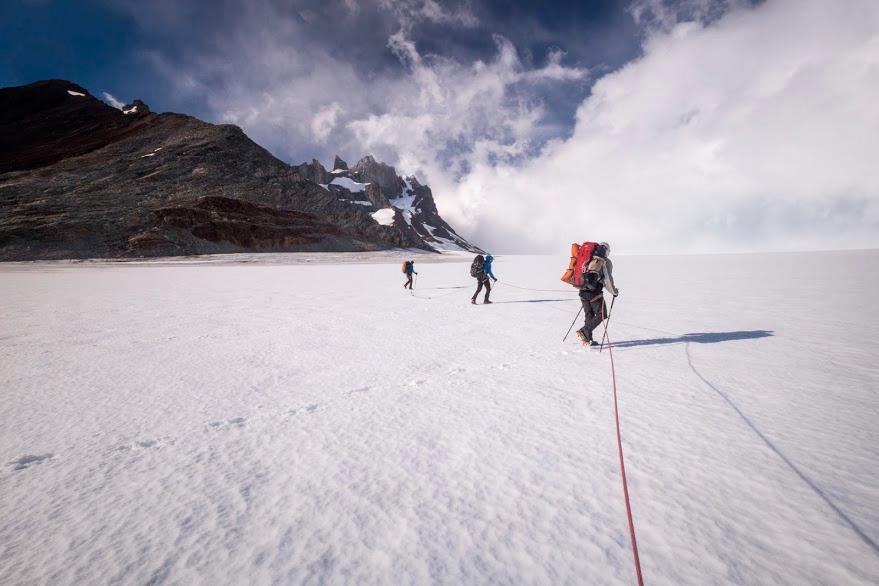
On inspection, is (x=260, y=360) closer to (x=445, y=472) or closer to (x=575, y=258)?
(x=445, y=472)

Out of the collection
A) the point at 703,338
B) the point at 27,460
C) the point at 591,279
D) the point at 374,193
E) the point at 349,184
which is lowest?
the point at 27,460

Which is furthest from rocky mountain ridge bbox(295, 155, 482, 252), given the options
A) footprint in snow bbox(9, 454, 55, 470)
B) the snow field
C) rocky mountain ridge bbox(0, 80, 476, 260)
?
footprint in snow bbox(9, 454, 55, 470)

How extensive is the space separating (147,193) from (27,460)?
7497 centimetres

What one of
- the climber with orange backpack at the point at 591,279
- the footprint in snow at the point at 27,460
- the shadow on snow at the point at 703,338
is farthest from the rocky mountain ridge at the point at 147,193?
the shadow on snow at the point at 703,338

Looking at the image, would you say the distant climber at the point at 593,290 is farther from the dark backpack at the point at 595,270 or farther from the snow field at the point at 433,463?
the snow field at the point at 433,463

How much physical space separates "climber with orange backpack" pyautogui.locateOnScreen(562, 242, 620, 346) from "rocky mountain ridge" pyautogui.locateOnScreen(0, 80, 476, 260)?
61.3 meters

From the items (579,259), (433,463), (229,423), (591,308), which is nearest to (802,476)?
(433,463)

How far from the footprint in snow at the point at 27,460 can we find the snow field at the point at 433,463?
14mm

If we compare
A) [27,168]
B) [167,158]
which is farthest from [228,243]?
[27,168]

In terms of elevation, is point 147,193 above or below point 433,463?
above

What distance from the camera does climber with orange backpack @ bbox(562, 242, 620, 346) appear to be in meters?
Result: 5.87

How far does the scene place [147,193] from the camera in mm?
58844

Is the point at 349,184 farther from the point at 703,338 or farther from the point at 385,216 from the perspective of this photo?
the point at 703,338

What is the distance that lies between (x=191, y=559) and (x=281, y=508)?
0.49 meters
